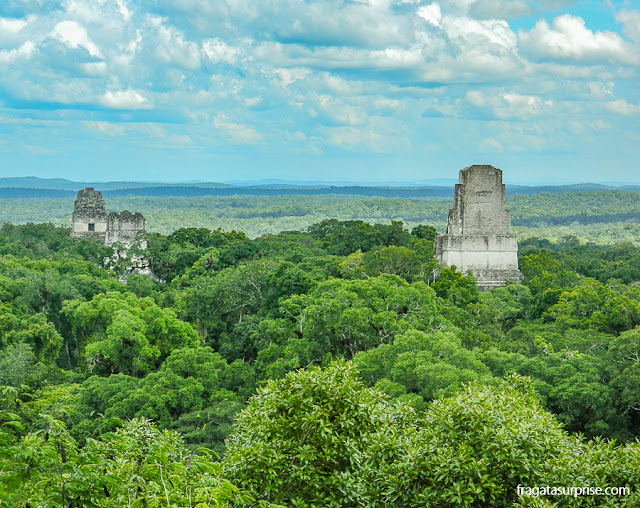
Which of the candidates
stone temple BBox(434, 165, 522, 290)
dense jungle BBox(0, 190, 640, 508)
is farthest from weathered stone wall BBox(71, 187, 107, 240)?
stone temple BBox(434, 165, 522, 290)

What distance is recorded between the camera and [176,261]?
1951 inches

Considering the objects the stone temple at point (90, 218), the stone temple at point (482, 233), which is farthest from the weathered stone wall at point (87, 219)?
the stone temple at point (482, 233)

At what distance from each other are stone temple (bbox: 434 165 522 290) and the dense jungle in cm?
181

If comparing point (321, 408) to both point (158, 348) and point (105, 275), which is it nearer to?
point (158, 348)

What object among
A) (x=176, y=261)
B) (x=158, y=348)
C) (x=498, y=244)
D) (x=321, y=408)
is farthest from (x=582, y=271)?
(x=321, y=408)

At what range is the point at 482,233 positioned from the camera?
138 feet

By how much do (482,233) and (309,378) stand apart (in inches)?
1230

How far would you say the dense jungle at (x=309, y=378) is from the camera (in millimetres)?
10648

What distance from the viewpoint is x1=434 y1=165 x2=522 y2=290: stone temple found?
41531mm

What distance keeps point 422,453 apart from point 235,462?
2597 millimetres

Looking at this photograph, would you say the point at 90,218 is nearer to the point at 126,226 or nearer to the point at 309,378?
the point at 126,226

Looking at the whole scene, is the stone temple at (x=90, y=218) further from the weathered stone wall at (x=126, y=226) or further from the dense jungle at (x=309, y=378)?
the dense jungle at (x=309, y=378)

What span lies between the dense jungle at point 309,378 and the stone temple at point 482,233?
1.81 m

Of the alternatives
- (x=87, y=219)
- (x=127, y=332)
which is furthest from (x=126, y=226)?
(x=127, y=332)
